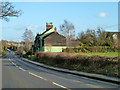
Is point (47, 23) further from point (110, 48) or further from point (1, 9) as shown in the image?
point (1, 9)

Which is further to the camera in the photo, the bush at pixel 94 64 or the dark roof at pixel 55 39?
the dark roof at pixel 55 39

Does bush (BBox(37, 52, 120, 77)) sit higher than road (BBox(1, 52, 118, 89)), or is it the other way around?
bush (BBox(37, 52, 120, 77))

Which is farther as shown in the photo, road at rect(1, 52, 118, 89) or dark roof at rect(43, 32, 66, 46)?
dark roof at rect(43, 32, 66, 46)

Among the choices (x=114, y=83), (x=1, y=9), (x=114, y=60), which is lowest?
(x=114, y=83)

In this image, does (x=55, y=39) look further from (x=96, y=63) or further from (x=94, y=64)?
(x=96, y=63)

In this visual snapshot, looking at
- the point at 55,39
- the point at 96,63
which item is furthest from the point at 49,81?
the point at 55,39

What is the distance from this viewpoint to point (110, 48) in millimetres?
57688

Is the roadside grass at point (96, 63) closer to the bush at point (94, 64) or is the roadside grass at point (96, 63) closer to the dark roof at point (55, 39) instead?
the bush at point (94, 64)

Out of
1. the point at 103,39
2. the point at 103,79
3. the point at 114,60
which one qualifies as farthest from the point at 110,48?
the point at 103,79

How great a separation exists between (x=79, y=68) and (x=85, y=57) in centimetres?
130

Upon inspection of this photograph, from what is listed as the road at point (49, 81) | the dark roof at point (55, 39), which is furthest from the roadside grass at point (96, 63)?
the dark roof at point (55, 39)

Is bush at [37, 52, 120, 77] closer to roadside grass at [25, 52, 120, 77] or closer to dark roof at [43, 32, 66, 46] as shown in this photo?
roadside grass at [25, 52, 120, 77]

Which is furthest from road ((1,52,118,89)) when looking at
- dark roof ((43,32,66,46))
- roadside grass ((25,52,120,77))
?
dark roof ((43,32,66,46))

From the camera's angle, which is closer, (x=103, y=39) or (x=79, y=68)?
(x=79, y=68)
